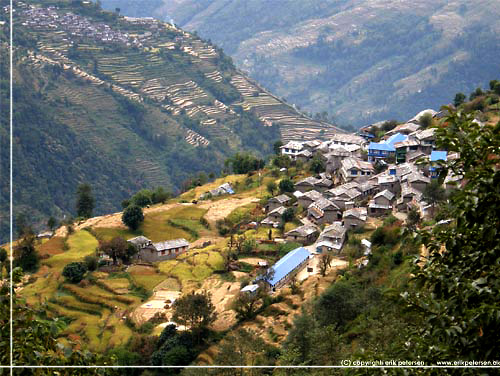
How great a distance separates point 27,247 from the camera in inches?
1049

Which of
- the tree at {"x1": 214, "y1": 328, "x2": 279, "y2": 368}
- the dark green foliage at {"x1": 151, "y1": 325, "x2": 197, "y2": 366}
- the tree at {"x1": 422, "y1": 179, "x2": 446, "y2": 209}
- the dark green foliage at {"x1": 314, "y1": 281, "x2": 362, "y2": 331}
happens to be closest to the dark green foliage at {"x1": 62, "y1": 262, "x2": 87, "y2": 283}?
the dark green foliage at {"x1": 151, "y1": 325, "x2": 197, "y2": 366}

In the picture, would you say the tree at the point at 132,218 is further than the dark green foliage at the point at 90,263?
Yes

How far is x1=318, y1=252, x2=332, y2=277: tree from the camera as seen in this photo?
70.6ft

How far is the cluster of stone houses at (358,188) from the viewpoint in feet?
84.5

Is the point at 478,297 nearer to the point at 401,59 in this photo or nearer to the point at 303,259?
the point at 303,259

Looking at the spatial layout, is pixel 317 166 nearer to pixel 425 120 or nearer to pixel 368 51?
pixel 425 120

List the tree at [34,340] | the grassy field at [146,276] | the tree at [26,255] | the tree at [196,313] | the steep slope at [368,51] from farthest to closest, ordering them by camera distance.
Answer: the steep slope at [368,51]
the tree at [26,255]
the grassy field at [146,276]
the tree at [196,313]
the tree at [34,340]

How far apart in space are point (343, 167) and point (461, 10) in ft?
429

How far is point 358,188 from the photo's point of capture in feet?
95.5

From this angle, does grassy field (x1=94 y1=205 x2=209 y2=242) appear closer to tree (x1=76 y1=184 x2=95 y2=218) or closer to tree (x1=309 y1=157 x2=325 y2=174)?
tree (x1=76 y1=184 x2=95 y2=218)

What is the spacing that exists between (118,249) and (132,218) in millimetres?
4142

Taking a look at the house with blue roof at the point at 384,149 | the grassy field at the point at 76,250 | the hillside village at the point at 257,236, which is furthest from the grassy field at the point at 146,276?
the house with blue roof at the point at 384,149

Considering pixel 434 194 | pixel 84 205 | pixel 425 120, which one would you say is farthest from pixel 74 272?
pixel 425 120

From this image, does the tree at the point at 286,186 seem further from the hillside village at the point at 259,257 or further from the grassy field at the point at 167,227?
the grassy field at the point at 167,227
